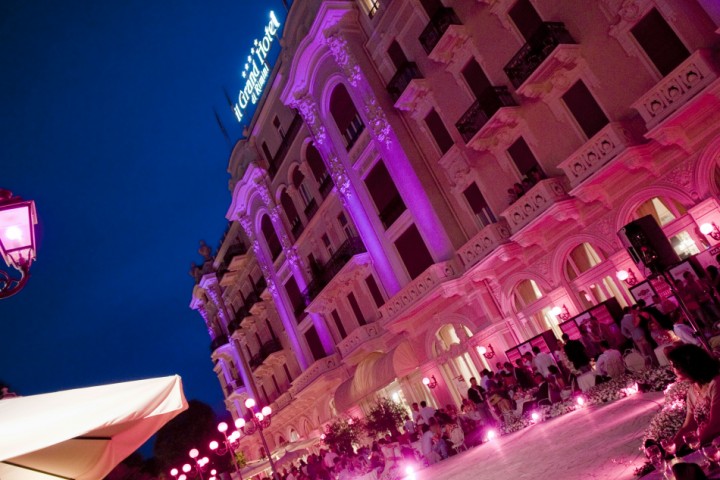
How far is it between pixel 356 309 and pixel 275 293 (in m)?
7.74

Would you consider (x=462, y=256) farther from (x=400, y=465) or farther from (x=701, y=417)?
(x=701, y=417)

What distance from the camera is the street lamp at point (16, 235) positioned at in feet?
18.7

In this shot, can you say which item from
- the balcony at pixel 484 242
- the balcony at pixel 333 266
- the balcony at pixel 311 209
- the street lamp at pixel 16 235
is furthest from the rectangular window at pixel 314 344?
the street lamp at pixel 16 235

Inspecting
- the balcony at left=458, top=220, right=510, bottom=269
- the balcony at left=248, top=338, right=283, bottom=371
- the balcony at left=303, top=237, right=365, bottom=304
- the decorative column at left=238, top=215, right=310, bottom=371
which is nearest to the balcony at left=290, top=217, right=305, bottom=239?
the balcony at left=303, top=237, right=365, bottom=304

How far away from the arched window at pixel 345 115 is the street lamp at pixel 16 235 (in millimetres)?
18073

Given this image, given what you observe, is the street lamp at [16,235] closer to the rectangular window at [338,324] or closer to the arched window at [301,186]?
the rectangular window at [338,324]

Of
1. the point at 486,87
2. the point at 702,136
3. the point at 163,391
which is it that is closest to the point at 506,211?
the point at 486,87

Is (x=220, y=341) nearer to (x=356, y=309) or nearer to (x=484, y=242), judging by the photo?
(x=356, y=309)

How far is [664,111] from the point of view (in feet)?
42.6

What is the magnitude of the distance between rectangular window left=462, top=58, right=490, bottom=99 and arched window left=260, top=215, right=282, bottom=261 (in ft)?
55.1

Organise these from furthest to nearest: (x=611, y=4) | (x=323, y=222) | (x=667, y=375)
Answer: (x=323, y=222)
(x=611, y=4)
(x=667, y=375)

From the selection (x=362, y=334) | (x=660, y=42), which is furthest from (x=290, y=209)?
(x=660, y=42)

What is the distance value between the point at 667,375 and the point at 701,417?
6252 millimetres

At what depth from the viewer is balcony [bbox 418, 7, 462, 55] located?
60.3 ft
